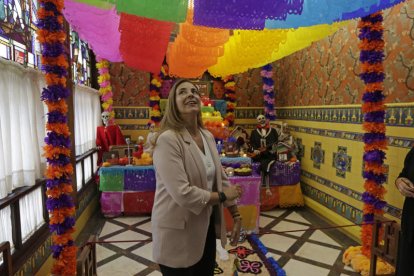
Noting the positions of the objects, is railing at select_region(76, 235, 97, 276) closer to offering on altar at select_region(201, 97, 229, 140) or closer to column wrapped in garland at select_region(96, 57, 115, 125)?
offering on altar at select_region(201, 97, 229, 140)

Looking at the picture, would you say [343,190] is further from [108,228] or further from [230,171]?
[108,228]

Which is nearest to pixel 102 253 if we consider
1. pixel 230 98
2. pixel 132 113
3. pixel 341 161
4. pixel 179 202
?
pixel 179 202

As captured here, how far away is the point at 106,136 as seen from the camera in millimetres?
6836

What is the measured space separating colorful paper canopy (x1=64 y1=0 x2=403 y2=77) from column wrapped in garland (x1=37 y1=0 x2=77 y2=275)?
1.33ft

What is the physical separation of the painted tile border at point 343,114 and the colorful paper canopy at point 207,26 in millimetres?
1322

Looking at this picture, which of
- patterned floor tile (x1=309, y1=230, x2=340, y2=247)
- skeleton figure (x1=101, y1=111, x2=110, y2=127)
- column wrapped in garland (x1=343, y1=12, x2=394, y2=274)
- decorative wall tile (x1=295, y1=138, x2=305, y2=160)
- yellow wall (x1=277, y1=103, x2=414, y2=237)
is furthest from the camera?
skeleton figure (x1=101, y1=111, x2=110, y2=127)

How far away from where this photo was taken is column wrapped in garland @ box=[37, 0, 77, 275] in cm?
284

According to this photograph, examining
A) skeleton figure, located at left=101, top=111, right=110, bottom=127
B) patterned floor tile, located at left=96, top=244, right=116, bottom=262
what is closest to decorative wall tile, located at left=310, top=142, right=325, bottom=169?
patterned floor tile, located at left=96, top=244, right=116, bottom=262

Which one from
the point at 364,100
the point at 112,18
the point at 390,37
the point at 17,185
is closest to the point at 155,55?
the point at 112,18

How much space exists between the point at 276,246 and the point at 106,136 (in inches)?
176

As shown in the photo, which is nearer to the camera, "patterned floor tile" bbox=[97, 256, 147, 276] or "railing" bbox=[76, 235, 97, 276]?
"railing" bbox=[76, 235, 97, 276]

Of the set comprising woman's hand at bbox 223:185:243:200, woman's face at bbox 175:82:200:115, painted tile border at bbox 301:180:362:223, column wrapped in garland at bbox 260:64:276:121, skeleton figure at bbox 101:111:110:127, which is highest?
column wrapped in garland at bbox 260:64:276:121

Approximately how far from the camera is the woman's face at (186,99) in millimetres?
1582

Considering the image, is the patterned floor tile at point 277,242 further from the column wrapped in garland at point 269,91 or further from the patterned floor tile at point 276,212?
the column wrapped in garland at point 269,91
